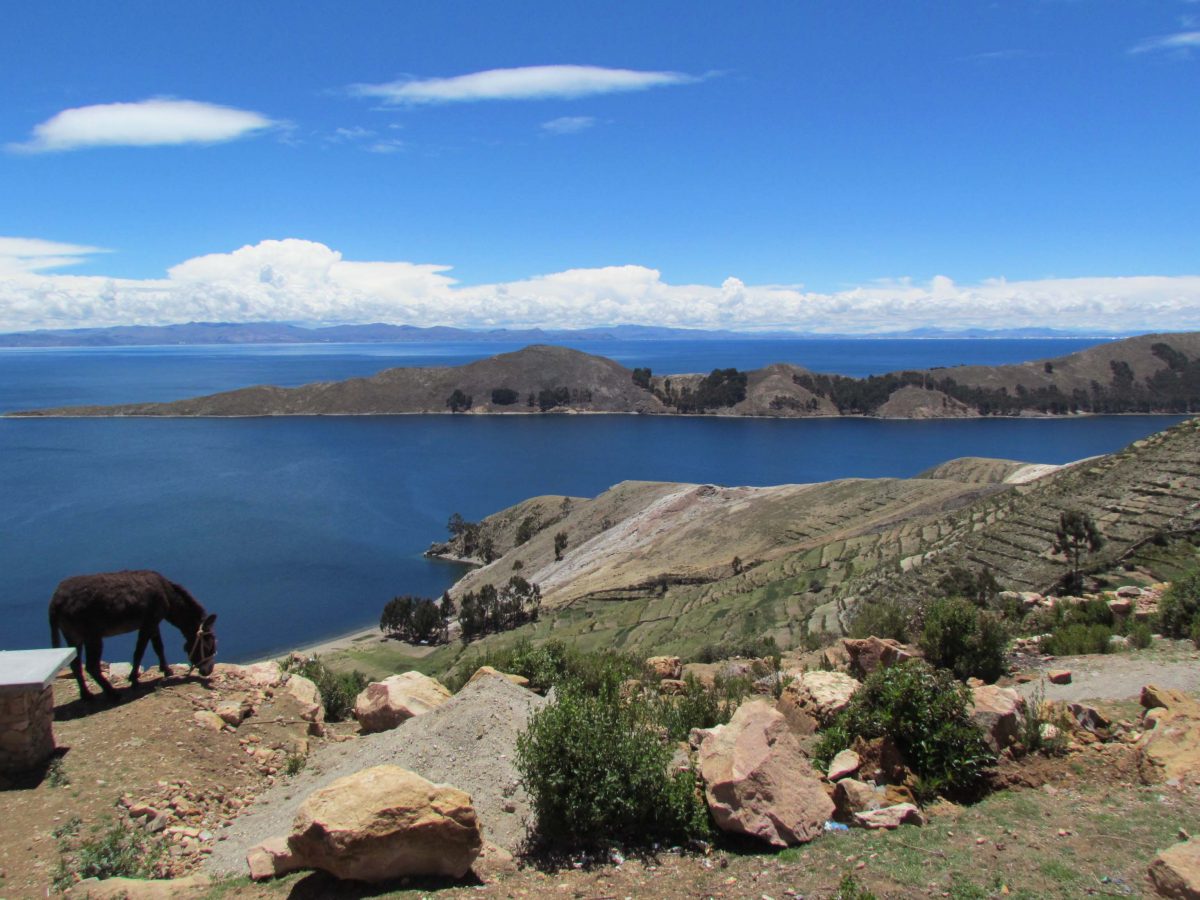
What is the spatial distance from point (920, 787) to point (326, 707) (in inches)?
417

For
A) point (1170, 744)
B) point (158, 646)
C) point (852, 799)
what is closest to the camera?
point (852, 799)

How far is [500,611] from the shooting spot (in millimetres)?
44406

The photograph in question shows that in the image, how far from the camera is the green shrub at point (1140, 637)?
14.8m

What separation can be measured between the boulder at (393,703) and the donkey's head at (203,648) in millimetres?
2695

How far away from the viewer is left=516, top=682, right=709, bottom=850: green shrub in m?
8.57

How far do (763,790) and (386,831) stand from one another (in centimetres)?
408

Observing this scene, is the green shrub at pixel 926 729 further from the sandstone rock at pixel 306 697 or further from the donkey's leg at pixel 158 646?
the donkey's leg at pixel 158 646

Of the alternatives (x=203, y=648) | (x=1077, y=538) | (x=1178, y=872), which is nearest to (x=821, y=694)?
(x=1178, y=872)

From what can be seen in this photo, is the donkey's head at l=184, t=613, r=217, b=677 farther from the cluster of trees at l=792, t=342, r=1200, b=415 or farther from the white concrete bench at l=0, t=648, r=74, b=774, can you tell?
the cluster of trees at l=792, t=342, r=1200, b=415

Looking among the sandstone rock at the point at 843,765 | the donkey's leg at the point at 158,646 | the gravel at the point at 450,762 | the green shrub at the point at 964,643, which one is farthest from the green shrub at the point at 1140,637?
the donkey's leg at the point at 158,646

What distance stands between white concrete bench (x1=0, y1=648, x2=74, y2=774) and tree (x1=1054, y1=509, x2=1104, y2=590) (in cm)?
2480

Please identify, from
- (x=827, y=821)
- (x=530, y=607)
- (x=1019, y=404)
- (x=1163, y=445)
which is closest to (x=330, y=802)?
(x=827, y=821)

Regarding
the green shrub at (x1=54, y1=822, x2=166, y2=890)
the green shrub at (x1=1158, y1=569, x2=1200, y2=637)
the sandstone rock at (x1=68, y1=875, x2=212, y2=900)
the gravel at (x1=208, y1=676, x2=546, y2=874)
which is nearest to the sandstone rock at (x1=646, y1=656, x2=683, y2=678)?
the gravel at (x1=208, y1=676, x2=546, y2=874)

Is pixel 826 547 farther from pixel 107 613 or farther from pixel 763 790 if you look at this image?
pixel 107 613
